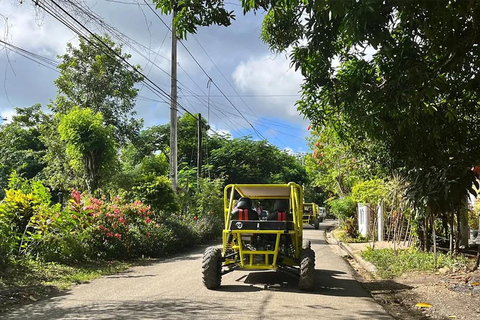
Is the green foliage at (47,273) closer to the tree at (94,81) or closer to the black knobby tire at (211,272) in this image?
the black knobby tire at (211,272)

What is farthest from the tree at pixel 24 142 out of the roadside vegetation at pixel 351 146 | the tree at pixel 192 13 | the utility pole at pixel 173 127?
the tree at pixel 192 13

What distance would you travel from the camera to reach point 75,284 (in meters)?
9.69

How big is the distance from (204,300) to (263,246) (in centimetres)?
207

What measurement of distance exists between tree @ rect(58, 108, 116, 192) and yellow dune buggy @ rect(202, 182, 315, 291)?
27.5 ft

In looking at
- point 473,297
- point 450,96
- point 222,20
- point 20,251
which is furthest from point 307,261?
point 20,251

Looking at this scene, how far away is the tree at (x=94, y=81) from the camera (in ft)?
95.5

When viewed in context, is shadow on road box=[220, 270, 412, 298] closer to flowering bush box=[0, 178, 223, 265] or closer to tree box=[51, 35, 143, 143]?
flowering bush box=[0, 178, 223, 265]

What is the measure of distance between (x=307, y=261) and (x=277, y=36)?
4.32m

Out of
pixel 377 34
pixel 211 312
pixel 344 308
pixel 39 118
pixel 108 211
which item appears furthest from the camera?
pixel 39 118

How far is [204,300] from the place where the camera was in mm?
7914

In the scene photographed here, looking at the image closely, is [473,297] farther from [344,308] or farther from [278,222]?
[278,222]

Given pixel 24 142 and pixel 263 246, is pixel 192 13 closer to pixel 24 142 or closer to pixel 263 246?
pixel 263 246

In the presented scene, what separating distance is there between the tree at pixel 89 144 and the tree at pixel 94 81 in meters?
11.9

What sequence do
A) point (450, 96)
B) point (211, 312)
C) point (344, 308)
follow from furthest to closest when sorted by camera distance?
point (450, 96) → point (344, 308) → point (211, 312)
